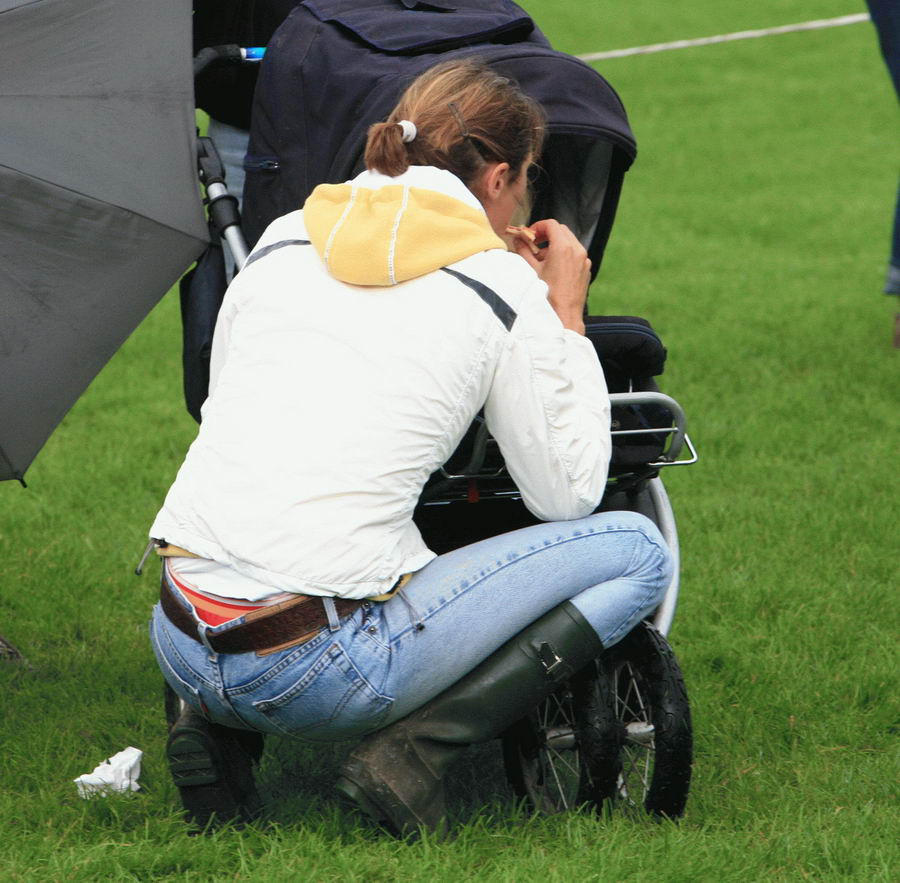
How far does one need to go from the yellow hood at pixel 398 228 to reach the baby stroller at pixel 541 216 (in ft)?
1.30

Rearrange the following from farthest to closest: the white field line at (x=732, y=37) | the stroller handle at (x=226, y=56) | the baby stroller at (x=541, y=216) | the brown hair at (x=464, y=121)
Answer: the white field line at (x=732, y=37) → the stroller handle at (x=226, y=56) → the baby stroller at (x=541, y=216) → the brown hair at (x=464, y=121)

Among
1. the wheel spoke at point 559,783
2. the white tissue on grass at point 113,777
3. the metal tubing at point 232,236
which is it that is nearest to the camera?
the wheel spoke at point 559,783

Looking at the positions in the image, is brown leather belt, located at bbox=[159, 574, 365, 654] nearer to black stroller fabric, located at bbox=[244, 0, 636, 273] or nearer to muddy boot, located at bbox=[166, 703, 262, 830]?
muddy boot, located at bbox=[166, 703, 262, 830]

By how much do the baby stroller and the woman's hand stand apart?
0.15 metres

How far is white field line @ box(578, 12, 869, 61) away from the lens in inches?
648

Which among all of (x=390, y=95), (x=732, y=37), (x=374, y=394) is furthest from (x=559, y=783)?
(x=732, y=37)

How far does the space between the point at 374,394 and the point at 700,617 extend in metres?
2.01

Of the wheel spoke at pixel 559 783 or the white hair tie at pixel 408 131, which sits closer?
the white hair tie at pixel 408 131

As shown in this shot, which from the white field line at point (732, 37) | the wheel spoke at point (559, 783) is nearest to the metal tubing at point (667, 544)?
the wheel spoke at point (559, 783)

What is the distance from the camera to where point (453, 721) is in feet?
9.89

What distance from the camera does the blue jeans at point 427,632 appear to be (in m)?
2.88

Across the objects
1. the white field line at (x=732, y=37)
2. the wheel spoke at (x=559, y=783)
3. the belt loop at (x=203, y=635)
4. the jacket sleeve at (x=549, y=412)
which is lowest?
the white field line at (x=732, y=37)

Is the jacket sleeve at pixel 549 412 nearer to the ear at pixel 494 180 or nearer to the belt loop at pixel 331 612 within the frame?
the ear at pixel 494 180

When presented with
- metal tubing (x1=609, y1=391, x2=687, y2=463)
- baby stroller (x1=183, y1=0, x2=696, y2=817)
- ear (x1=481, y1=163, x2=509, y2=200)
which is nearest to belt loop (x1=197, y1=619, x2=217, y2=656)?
baby stroller (x1=183, y1=0, x2=696, y2=817)
